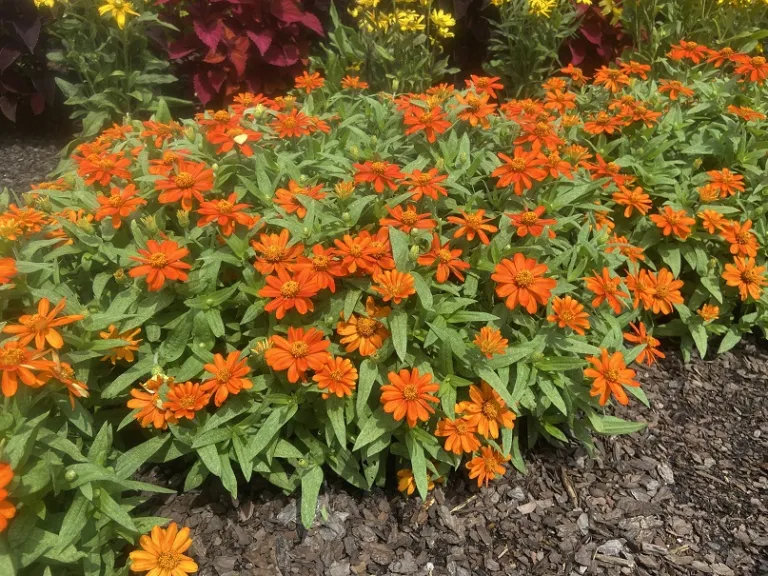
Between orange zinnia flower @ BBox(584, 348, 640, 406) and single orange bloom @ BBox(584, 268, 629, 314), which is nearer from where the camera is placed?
orange zinnia flower @ BBox(584, 348, 640, 406)

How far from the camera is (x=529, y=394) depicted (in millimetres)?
1998

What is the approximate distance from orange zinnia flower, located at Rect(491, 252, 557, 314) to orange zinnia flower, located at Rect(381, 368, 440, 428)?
366mm

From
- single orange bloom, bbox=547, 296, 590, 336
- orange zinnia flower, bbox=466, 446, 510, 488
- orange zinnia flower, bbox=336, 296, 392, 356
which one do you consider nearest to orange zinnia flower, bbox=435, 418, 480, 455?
orange zinnia flower, bbox=466, 446, 510, 488

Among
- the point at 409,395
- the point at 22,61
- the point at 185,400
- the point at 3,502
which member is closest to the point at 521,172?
the point at 409,395

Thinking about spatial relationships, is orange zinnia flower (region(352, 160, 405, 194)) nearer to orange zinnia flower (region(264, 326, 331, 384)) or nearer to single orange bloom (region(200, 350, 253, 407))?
orange zinnia flower (region(264, 326, 331, 384))

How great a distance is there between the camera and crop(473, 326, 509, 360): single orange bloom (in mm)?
1895

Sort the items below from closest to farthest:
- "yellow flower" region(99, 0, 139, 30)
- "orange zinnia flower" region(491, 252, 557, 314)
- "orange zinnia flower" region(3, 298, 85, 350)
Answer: "orange zinnia flower" region(3, 298, 85, 350) < "orange zinnia flower" region(491, 252, 557, 314) < "yellow flower" region(99, 0, 139, 30)

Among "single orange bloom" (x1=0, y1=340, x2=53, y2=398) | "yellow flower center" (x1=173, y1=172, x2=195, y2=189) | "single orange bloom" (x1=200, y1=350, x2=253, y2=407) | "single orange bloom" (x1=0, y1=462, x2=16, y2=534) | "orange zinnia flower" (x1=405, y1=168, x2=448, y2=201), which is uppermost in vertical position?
"yellow flower center" (x1=173, y1=172, x2=195, y2=189)

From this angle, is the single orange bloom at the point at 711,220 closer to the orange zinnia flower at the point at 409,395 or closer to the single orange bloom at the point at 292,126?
the orange zinnia flower at the point at 409,395

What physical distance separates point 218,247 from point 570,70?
7.43 feet

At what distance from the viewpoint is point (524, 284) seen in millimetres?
1855

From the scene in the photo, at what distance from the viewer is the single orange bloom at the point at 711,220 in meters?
2.49

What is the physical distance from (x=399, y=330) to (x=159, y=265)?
30.0 inches

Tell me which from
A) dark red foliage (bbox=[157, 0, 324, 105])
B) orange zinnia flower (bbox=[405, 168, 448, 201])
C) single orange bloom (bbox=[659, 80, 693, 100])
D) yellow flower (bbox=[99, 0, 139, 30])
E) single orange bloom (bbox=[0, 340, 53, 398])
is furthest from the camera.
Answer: dark red foliage (bbox=[157, 0, 324, 105])
